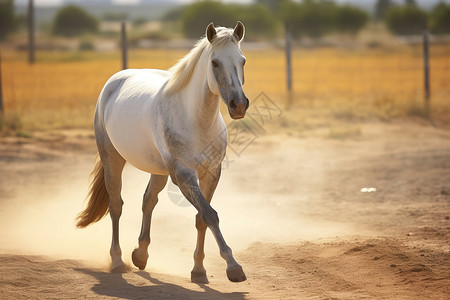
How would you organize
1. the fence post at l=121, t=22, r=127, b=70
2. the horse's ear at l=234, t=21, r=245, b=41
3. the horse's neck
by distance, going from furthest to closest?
the fence post at l=121, t=22, r=127, b=70
the horse's neck
the horse's ear at l=234, t=21, r=245, b=41

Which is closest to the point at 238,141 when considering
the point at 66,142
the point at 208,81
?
the point at 66,142

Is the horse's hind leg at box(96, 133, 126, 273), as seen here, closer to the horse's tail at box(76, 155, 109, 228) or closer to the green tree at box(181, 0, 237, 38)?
the horse's tail at box(76, 155, 109, 228)

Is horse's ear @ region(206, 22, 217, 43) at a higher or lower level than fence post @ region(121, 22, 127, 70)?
higher

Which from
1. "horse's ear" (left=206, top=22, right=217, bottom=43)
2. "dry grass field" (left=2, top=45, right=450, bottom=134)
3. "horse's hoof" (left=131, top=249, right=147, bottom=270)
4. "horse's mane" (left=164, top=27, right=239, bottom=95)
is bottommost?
"dry grass field" (left=2, top=45, right=450, bottom=134)

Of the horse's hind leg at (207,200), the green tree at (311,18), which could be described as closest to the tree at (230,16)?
the green tree at (311,18)

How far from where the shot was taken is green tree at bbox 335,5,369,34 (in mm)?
64113

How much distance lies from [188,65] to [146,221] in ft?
5.16

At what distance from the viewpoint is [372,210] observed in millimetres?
Answer: 7598

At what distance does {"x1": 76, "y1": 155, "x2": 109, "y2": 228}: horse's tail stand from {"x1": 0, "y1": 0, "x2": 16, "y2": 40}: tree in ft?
203

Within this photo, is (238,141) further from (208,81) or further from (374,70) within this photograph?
(374,70)

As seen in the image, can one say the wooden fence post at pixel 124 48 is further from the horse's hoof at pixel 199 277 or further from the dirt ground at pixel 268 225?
the horse's hoof at pixel 199 277

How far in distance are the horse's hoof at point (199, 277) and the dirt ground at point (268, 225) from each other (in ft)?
0.42

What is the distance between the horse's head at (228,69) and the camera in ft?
14.3

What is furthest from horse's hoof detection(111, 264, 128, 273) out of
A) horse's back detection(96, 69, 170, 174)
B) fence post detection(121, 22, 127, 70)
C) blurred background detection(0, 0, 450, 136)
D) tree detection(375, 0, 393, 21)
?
tree detection(375, 0, 393, 21)
